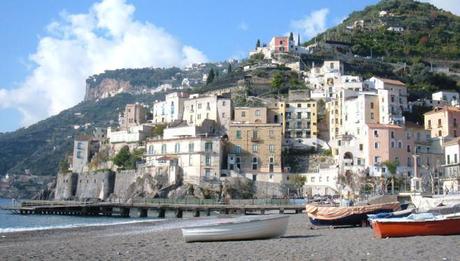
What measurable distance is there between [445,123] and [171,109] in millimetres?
44001

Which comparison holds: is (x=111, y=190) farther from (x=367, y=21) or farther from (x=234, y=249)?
(x=367, y=21)

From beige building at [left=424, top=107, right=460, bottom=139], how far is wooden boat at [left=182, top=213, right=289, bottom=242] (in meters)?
57.3

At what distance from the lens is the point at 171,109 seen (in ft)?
324

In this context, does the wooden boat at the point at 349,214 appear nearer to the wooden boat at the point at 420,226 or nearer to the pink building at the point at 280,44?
the wooden boat at the point at 420,226

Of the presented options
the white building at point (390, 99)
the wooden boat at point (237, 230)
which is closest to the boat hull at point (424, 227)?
the wooden boat at point (237, 230)

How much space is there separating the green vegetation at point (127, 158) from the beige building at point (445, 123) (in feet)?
140

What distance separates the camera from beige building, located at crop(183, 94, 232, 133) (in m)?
85.4

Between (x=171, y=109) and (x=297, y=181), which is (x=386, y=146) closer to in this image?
(x=297, y=181)

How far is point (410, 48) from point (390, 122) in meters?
54.0

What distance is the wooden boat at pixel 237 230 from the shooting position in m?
25.3

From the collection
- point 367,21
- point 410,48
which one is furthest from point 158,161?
point 367,21

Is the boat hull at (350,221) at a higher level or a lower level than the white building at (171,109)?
lower

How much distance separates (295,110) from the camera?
278 feet

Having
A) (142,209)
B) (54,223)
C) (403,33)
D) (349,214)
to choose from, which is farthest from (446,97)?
(349,214)
